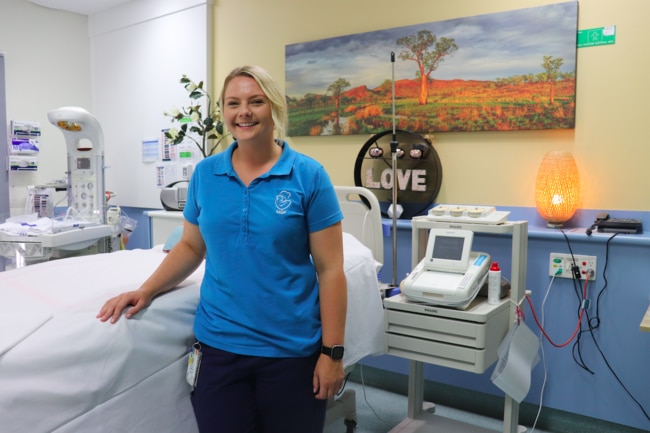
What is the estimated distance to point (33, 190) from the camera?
13.1 ft

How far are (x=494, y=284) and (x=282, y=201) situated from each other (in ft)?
3.69

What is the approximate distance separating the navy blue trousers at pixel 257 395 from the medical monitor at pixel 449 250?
36.5 inches

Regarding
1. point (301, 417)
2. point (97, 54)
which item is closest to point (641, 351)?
point (301, 417)

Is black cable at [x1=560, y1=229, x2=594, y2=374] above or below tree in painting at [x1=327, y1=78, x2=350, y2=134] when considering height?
below

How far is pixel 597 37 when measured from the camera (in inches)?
98.8

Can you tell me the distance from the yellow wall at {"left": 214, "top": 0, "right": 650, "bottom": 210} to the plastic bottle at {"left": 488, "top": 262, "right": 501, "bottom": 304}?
0.77 metres

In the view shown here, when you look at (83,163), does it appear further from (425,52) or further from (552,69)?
(552,69)

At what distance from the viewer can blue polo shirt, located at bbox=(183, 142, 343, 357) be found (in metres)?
1.32

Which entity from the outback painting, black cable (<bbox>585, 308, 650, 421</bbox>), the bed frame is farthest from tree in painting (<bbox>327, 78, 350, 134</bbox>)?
black cable (<bbox>585, 308, 650, 421</bbox>)

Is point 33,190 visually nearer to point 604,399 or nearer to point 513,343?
point 513,343

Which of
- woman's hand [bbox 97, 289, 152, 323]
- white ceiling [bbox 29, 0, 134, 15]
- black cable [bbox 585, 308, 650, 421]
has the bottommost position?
black cable [bbox 585, 308, 650, 421]

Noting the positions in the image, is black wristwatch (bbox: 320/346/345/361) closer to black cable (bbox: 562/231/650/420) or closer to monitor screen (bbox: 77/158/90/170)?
black cable (bbox: 562/231/650/420)

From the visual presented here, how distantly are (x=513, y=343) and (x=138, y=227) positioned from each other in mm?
3472

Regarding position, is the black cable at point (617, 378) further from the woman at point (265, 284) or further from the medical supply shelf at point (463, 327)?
the woman at point (265, 284)
